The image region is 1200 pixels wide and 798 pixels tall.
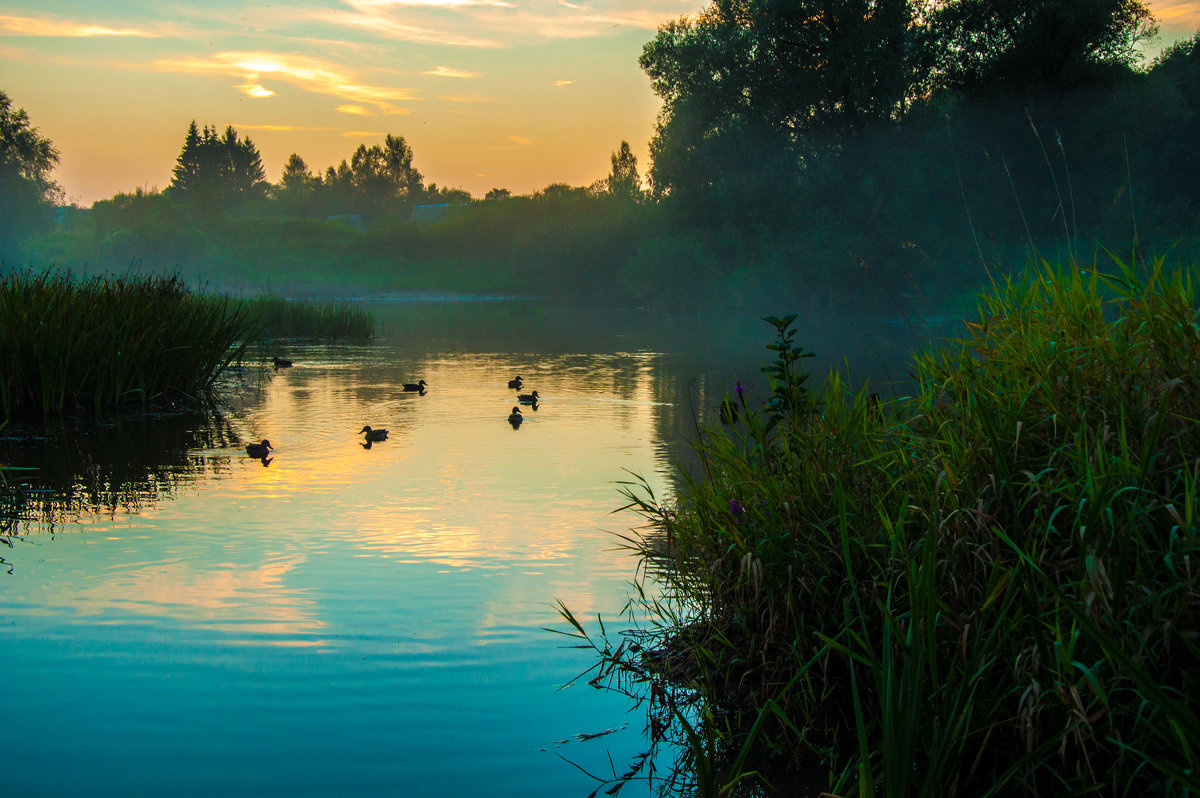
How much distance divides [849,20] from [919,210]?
741 cm

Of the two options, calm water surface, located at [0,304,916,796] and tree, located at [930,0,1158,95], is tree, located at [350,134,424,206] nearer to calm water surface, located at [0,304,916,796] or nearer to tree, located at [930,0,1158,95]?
tree, located at [930,0,1158,95]

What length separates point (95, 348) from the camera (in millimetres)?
11492

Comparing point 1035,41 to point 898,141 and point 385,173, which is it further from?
point 385,173

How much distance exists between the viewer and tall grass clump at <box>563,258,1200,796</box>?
292 centimetres

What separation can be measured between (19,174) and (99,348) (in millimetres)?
61748

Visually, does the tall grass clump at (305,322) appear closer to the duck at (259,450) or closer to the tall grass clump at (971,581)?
the duck at (259,450)

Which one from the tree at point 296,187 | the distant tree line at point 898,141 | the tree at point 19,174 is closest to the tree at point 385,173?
the tree at point 296,187

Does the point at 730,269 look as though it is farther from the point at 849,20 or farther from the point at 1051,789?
the point at 1051,789

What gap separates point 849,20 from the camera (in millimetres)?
33656

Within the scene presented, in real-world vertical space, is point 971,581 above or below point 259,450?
above

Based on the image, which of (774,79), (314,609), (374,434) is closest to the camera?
(314,609)

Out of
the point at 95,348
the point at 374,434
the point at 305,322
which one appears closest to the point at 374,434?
the point at 374,434

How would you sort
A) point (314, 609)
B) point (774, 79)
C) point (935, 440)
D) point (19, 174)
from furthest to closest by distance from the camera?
point (19, 174) → point (774, 79) → point (314, 609) → point (935, 440)

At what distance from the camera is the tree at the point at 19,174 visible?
201 ft
